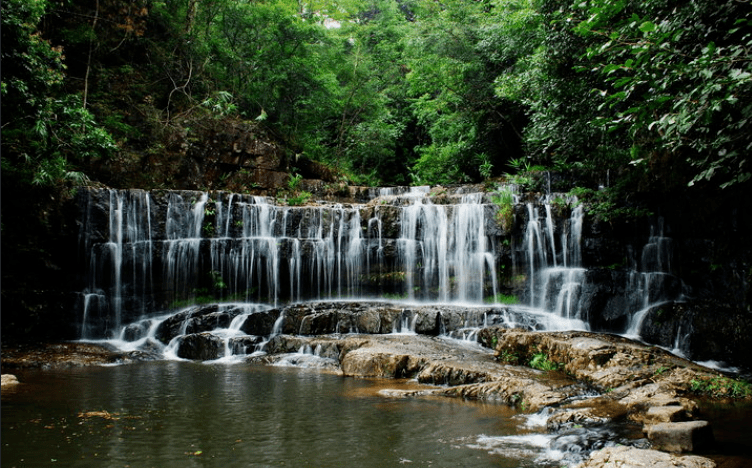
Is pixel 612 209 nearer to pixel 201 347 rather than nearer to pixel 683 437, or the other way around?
pixel 683 437

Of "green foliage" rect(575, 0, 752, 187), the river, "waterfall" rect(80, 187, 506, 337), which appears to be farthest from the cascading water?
"green foliage" rect(575, 0, 752, 187)

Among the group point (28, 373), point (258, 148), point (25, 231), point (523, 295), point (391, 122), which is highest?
point (391, 122)

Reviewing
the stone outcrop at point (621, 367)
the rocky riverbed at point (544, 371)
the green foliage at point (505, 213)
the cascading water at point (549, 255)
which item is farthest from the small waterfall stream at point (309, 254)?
the stone outcrop at point (621, 367)

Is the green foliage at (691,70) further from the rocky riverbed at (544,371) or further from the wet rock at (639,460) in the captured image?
the wet rock at (639,460)

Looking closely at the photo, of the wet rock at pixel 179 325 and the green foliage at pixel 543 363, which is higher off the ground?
the wet rock at pixel 179 325

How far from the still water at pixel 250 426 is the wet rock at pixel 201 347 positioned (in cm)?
276

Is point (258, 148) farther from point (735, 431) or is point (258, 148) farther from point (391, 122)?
point (735, 431)

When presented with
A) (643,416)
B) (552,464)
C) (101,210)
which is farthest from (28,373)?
(643,416)

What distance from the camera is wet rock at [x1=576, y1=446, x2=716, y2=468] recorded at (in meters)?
3.92

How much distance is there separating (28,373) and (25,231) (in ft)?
16.9

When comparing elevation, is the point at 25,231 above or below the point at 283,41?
below

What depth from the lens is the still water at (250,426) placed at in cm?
451

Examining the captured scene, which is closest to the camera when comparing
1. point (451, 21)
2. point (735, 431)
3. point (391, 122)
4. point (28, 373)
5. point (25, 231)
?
point (735, 431)

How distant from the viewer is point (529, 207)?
14.8 metres
